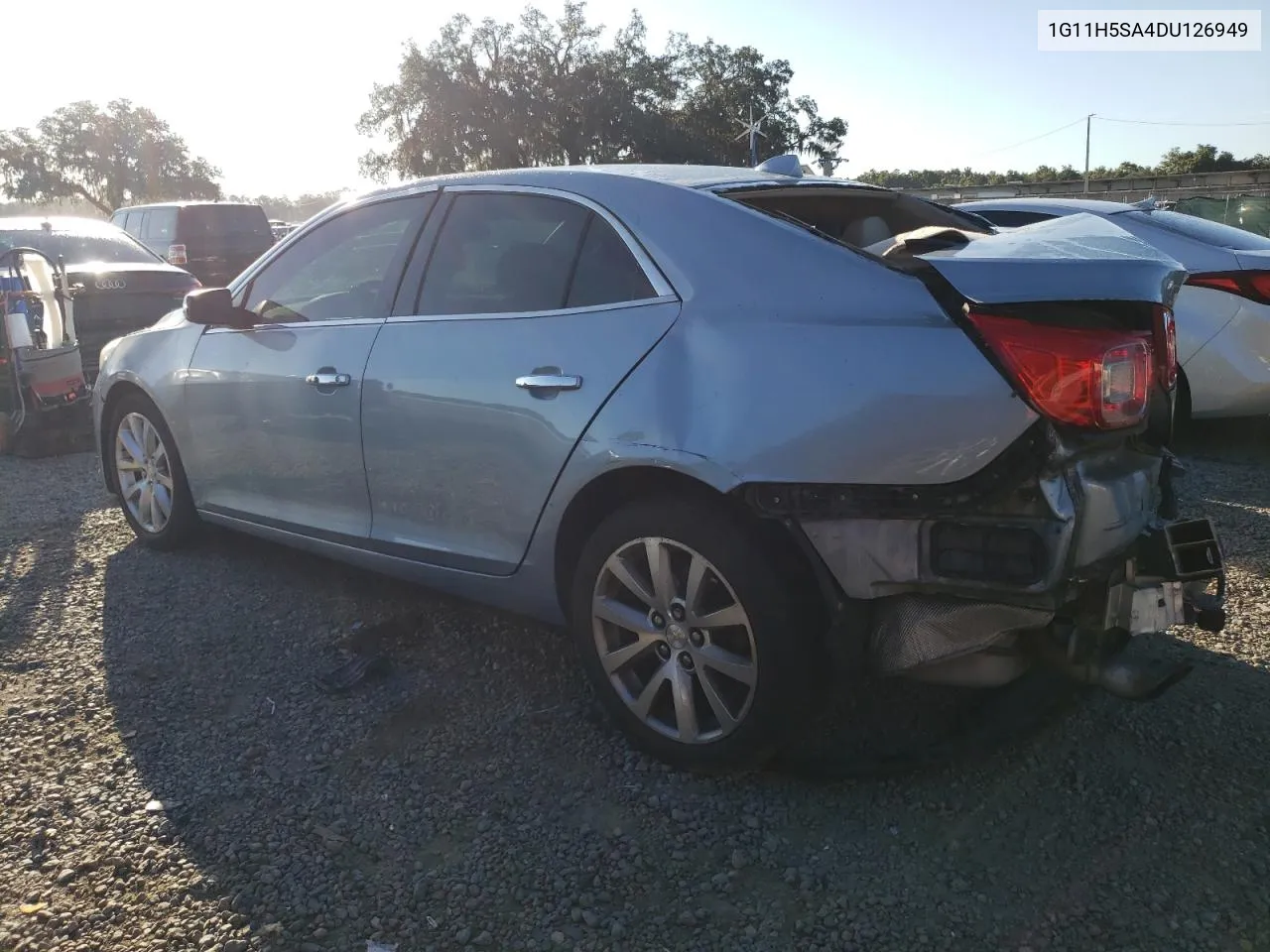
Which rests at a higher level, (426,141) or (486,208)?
(426,141)

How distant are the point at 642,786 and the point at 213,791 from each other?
4.02ft

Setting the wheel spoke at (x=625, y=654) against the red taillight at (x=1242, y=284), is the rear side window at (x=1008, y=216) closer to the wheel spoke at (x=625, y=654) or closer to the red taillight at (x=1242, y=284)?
the red taillight at (x=1242, y=284)

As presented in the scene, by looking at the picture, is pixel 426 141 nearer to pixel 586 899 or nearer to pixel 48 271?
pixel 48 271

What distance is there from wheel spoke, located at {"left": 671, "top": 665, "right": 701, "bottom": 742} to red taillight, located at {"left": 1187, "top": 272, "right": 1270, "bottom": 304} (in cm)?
455

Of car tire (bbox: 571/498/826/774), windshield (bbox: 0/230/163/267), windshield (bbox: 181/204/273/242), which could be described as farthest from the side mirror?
windshield (bbox: 181/204/273/242)

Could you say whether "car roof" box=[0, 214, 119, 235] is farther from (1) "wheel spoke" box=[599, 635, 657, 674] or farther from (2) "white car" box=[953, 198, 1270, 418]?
(2) "white car" box=[953, 198, 1270, 418]

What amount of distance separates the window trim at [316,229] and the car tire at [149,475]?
0.67m

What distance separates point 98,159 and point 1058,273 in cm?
6415

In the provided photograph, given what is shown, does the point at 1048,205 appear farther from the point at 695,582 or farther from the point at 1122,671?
the point at 695,582

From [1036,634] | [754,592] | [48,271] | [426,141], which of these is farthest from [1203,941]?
[426,141]

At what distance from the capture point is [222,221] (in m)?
16.1

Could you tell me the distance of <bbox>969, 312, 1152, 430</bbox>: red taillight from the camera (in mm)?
2320

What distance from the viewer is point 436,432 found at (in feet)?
11.0

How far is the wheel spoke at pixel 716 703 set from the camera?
2779 mm
